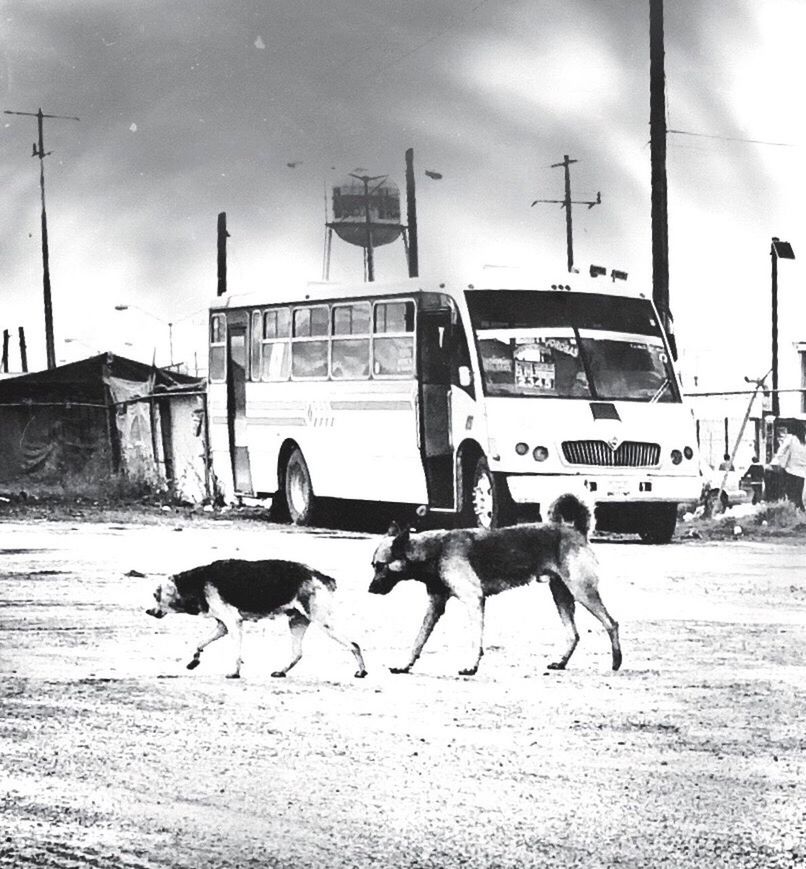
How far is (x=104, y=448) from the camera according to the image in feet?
16.9

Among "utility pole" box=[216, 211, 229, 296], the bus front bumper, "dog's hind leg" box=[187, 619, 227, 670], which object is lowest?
"dog's hind leg" box=[187, 619, 227, 670]

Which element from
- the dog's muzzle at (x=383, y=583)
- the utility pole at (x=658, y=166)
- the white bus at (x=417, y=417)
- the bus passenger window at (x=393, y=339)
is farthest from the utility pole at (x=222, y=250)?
the utility pole at (x=658, y=166)

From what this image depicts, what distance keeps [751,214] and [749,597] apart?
1.58 meters

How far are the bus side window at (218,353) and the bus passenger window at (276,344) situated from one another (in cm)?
10

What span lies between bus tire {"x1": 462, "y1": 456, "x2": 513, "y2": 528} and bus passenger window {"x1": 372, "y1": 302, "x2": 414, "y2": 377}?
0.97 feet

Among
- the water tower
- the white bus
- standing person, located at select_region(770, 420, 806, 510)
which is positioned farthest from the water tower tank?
standing person, located at select_region(770, 420, 806, 510)

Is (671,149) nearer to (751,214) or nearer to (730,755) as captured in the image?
(751,214)

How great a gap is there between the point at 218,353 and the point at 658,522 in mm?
1207

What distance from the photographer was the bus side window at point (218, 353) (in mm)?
4594

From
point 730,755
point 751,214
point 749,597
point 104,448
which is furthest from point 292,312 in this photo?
point 749,597

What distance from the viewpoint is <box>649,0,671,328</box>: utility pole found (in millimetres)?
4531

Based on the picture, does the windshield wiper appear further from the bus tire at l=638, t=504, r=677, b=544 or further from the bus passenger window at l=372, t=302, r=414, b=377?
the bus passenger window at l=372, t=302, r=414, b=377

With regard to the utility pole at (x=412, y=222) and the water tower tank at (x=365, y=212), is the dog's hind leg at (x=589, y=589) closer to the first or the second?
the utility pole at (x=412, y=222)

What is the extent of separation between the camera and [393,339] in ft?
14.7
